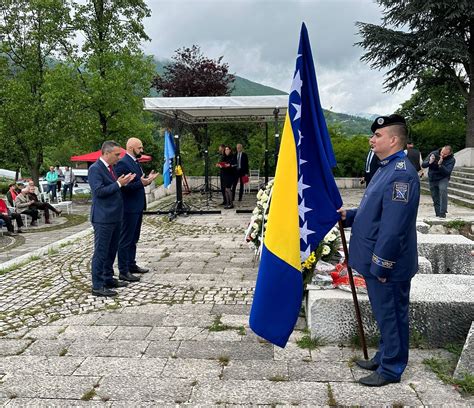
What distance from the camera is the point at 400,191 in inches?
113

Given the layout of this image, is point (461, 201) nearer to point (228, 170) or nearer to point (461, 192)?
point (461, 192)

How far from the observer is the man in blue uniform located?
9.35 feet

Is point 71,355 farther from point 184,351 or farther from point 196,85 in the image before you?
point 196,85

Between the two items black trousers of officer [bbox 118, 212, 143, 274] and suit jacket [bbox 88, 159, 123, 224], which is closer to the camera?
suit jacket [bbox 88, 159, 123, 224]

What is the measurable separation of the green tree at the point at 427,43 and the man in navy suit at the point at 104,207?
20.4 meters

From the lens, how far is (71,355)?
3678 mm

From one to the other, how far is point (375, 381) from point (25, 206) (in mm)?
11748

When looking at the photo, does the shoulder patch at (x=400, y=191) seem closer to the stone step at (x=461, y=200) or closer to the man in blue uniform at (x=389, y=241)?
the man in blue uniform at (x=389, y=241)

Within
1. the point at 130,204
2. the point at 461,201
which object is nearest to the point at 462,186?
the point at 461,201

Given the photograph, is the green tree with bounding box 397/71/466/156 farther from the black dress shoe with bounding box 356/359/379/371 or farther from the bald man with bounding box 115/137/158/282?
the black dress shoe with bounding box 356/359/379/371

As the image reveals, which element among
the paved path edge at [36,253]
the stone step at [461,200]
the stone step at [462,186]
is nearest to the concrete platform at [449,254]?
the paved path edge at [36,253]

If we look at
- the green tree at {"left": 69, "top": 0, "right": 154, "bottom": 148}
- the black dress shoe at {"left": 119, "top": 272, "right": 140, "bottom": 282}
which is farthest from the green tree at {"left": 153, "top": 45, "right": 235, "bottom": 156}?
the black dress shoe at {"left": 119, "top": 272, "right": 140, "bottom": 282}

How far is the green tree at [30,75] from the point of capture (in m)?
18.4

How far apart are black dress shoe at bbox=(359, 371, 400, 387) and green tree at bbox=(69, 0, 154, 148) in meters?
18.6
